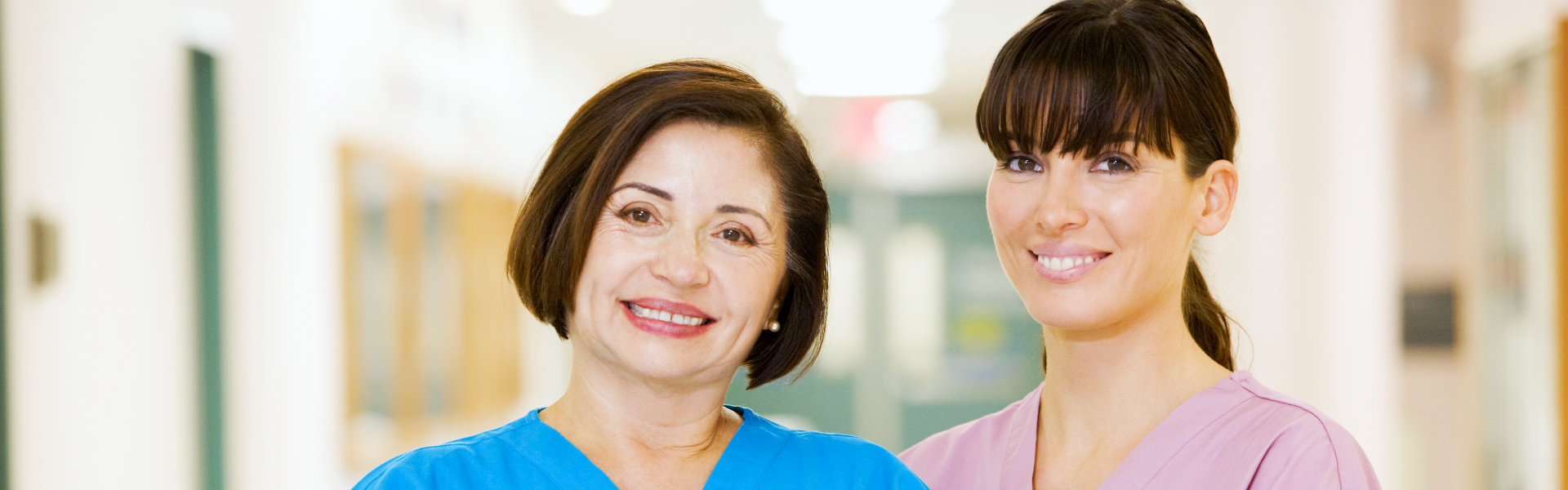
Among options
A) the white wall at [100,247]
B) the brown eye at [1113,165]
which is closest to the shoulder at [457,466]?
the brown eye at [1113,165]

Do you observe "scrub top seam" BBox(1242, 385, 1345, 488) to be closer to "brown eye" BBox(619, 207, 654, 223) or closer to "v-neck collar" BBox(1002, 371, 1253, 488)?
"v-neck collar" BBox(1002, 371, 1253, 488)

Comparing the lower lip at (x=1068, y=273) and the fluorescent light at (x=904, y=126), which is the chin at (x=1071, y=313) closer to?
the lower lip at (x=1068, y=273)

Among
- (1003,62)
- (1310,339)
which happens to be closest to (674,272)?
(1003,62)

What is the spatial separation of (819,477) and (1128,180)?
48cm

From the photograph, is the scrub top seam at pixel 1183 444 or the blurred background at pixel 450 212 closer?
the scrub top seam at pixel 1183 444

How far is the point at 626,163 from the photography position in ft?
4.20

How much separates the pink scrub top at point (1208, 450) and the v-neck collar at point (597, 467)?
0.33 metres

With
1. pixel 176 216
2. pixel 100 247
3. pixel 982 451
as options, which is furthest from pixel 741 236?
pixel 176 216

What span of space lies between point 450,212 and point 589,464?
4174 mm

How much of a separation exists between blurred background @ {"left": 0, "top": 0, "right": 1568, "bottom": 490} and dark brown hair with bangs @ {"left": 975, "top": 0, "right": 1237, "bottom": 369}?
453 millimetres

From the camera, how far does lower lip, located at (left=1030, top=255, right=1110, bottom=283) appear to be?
1.44 m

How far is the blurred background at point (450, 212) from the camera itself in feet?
9.49

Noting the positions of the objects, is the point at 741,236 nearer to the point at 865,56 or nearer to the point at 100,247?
the point at 100,247

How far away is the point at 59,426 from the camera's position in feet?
9.31
